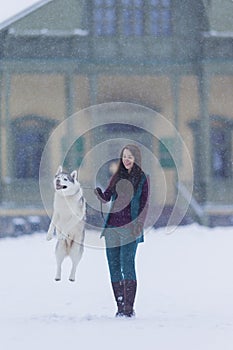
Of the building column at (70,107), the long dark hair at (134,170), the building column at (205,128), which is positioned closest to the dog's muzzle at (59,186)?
the long dark hair at (134,170)

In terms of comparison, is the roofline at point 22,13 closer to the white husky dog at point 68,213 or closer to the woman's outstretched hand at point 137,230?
the white husky dog at point 68,213

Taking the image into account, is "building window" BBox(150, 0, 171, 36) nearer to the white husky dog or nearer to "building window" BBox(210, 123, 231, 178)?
"building window" BBox(210, 123, 231, 178)

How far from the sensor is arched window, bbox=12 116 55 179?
10633 mm

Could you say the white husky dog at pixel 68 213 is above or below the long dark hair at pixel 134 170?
below

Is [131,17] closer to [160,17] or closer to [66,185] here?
[160,17]

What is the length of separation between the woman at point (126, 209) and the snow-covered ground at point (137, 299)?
682 millimetres

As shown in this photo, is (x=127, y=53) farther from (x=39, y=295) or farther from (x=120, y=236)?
(x=120, y=236)

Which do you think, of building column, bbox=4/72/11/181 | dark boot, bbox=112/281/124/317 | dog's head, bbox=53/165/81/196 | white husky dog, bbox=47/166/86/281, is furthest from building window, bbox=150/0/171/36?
dark boot, bbox=112/281/124/317

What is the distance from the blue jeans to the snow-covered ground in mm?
551

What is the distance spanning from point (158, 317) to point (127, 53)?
410cm

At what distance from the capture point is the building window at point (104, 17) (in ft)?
35.1

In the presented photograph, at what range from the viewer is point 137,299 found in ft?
27.6

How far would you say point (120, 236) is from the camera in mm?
6723

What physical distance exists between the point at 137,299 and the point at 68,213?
165cm
